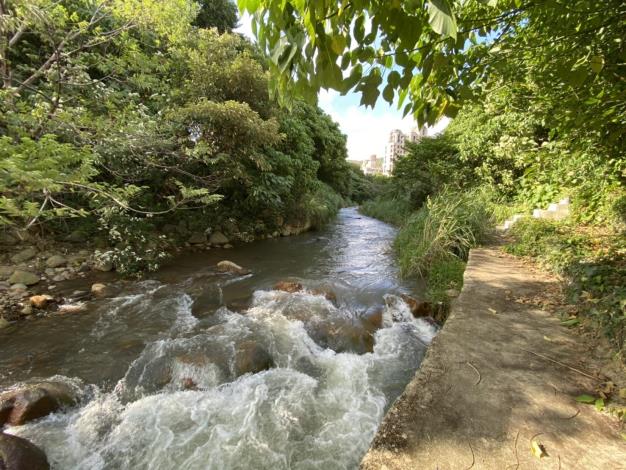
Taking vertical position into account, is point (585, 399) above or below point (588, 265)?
below

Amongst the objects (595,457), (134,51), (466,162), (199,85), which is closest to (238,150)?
(199,85)

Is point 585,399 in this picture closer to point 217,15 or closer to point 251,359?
point 251,359

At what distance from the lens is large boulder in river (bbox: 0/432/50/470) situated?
6.65ft

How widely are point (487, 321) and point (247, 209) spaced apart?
7.90 metres

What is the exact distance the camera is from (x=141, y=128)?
15.9 ft

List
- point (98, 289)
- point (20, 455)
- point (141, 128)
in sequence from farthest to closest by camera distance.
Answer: point (98, 289) → point (141, 128) → point (20, 455)

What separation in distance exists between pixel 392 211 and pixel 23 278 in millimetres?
14528

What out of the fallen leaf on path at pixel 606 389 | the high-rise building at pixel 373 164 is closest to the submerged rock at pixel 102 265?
the fallen leaf on path at pixel 606 389

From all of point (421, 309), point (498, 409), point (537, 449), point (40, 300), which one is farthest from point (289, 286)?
point (537, 449)

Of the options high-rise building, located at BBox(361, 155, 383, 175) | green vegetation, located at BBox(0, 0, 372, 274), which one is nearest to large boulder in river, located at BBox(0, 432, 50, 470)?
green vegetation, located at BBox(0, 0, 372, 274)

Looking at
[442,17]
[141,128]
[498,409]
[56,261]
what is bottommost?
[56,261]

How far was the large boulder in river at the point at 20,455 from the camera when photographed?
79.8 inches

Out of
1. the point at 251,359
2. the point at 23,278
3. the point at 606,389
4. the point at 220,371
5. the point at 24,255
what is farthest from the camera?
the point at 24,255

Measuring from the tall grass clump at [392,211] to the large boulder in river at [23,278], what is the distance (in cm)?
1176
